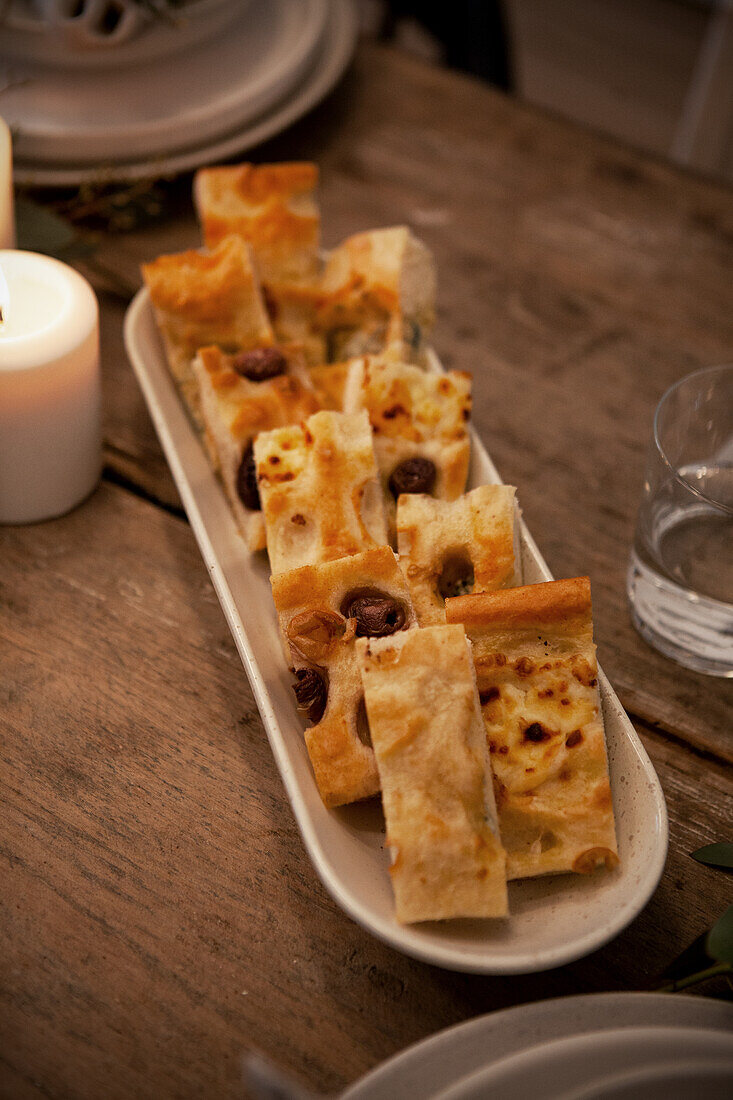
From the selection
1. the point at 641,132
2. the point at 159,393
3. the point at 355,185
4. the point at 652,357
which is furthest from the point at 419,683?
the point at 641,132

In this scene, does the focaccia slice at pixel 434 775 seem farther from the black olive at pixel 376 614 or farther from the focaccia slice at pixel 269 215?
the focaccia slice at pixel 269 215

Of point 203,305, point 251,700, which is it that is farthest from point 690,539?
point 203,305

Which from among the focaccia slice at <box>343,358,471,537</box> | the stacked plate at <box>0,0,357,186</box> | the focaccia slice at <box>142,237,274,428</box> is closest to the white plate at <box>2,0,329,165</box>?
the stacked plate at <box>0,0,357,186</box>

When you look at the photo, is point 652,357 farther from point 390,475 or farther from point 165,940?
point 165,940

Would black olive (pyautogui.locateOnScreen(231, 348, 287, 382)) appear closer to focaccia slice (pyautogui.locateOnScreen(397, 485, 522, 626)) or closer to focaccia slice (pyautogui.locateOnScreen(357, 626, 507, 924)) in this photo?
focaccia slice (pyautogui.locateOnScreen(397, 485, 522, 626))

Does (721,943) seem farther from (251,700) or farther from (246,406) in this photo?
(246,406)

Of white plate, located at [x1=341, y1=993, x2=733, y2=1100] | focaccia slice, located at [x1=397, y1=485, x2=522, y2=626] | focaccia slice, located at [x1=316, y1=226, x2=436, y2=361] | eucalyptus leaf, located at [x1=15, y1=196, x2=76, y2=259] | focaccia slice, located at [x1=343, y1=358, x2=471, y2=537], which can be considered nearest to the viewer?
white plate, located at [x1=341, y1=993, x2=733, y2=1100]
